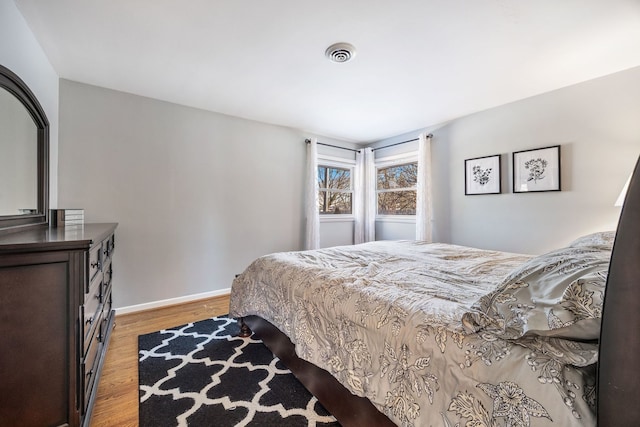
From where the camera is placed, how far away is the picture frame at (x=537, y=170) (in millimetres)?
2666

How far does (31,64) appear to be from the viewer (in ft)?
6.11

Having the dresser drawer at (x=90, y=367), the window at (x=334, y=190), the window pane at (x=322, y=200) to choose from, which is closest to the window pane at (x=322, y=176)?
the window at (x=334, y=190)

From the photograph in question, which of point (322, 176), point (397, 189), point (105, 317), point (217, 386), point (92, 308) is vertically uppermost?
point (322, 176)

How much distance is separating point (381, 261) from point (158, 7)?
7.42 feet

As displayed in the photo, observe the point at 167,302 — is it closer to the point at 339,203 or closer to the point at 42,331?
the point at 42,331

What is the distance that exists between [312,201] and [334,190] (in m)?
0.74

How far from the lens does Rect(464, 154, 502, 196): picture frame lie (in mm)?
3082

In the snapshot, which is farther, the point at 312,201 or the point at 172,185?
the point at 312,201

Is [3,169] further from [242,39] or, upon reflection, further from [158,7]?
[242,39]

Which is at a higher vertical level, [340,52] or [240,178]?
[340,52]

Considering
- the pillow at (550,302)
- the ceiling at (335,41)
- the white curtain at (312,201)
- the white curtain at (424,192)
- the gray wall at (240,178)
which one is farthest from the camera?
the white curtain at (312,201)

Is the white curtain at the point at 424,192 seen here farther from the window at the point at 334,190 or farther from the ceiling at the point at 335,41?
the window at the point at 334,190

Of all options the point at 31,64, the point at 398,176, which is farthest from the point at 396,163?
the point at 31,64

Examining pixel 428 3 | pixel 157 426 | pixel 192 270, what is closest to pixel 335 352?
pixel 157 426
